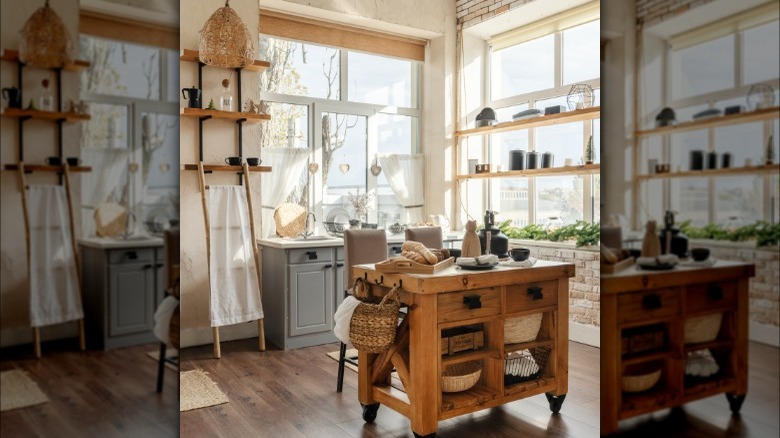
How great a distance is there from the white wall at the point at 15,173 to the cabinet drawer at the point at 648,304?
0.46m

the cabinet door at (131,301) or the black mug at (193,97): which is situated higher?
the black mug at (193,97)

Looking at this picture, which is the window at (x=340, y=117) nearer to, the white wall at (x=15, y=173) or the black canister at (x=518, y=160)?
the black canister at (x=518, y=160)

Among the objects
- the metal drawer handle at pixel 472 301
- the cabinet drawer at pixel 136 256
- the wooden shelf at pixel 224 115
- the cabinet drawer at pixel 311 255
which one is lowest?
the metal drawer handle at pixel 472 301

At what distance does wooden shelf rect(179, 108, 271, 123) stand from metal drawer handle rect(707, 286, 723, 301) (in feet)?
14.6

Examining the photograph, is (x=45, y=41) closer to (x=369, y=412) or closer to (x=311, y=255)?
(x=369, y=412)

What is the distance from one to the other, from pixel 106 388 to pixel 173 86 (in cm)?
26

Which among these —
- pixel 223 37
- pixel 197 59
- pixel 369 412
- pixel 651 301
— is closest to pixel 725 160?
pixel 651 301

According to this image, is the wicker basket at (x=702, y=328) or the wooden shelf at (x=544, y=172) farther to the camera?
the wooden shelf at (x=544, y=172)

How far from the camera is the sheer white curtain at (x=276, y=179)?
17.4ft

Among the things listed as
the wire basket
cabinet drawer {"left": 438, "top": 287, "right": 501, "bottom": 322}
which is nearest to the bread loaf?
cabinet drawer {"left": 438, "top": 287, "right": 501, "bottom": 322}

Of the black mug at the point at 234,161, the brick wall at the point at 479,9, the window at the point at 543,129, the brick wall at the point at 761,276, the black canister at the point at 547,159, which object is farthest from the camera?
the brick wall at the point at 479,9

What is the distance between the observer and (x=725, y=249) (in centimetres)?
43

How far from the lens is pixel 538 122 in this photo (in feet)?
17.3

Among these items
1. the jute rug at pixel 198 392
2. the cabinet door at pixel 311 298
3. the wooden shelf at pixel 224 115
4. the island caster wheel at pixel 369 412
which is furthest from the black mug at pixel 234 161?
the island caster wheel at pixel 369 412
